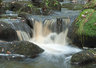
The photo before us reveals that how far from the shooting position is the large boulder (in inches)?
329

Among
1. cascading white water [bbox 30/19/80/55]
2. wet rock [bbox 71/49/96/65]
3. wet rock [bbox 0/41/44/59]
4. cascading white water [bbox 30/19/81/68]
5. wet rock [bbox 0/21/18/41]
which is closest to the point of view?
wet rock [bbox 71/49/96/65]

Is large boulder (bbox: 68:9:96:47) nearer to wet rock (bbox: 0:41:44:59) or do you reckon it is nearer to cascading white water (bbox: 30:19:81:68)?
cascading white water (bbox: 30:19:81:68)

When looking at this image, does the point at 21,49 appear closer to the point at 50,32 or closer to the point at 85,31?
the point at 85,31

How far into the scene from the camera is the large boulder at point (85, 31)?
27.5ft

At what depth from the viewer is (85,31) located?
8477 mm

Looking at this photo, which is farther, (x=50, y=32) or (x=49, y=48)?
(x=50, y=32)

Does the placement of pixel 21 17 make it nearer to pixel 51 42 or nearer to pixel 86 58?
pixel 51 42

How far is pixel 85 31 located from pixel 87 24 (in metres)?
0.44

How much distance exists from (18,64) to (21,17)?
524 cm

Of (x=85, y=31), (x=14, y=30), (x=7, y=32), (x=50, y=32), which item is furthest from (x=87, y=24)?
(x=7, y=32)

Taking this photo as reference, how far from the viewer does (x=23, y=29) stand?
1027 cm

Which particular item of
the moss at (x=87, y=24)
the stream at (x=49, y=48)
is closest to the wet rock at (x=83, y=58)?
the stream at (x=49, y=48)

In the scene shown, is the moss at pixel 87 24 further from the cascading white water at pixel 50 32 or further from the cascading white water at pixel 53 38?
the cascading white water at pixel 50 32

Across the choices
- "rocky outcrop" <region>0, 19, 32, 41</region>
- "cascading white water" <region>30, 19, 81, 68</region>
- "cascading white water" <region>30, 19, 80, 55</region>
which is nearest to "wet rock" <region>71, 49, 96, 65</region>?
"cascading white water" <region>30, 19, 81, 68</region>
